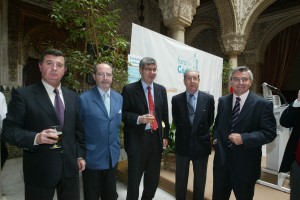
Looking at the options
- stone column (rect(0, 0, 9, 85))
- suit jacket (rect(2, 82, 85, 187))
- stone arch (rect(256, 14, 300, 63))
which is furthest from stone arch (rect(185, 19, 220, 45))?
suit jacket (rect(2, 82, 85, 187))

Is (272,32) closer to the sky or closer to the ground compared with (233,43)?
closer to the sky

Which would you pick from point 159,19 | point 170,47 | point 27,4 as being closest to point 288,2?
point 159,19

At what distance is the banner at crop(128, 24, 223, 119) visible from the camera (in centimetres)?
303

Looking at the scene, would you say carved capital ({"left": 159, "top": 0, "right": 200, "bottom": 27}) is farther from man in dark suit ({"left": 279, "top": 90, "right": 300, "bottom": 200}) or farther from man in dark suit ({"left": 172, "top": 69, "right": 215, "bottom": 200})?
man in dark suit ({"left": 279, "top": 90, "right": 300, "bottom": 200})

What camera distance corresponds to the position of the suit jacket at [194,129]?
2.26 meters

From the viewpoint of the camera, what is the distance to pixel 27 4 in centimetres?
643

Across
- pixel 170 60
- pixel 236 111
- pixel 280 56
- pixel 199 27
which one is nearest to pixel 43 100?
pixel 236 111

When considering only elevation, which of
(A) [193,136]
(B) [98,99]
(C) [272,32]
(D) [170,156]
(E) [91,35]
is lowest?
(D) [170,156]

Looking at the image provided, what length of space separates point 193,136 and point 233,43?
5220mm

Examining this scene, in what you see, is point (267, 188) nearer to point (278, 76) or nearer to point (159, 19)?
point (159, 19)

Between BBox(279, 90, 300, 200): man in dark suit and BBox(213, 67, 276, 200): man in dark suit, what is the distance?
127 millimetres

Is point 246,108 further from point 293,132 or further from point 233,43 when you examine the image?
point 233,43

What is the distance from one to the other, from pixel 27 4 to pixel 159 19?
437 centimetres

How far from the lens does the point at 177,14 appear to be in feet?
15.3
